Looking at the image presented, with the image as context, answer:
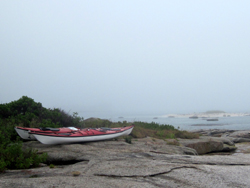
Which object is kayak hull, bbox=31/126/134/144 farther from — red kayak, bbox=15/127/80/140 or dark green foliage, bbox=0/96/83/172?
dark green foliage, bbox=0/96/83/172

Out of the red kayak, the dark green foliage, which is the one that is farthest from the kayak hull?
the dark green foliage

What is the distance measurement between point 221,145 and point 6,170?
38.9ft

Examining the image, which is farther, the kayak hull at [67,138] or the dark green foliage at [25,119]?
the dark green foliage at [25,119]

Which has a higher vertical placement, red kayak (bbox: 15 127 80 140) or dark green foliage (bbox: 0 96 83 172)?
dark green foliage (bbox: 0 96 83 172)

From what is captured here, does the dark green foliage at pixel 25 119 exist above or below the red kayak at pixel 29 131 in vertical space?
above

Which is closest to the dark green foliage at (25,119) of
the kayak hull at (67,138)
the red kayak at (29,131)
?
the red kayak at (29,131)

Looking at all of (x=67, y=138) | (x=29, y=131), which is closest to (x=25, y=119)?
(x=29, y=131)

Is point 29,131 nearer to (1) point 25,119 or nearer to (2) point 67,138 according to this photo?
(2) point 67,138

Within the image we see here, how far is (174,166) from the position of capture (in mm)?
6266

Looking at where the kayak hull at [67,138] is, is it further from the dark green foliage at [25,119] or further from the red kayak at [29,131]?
the dark green foliage at [25,119]

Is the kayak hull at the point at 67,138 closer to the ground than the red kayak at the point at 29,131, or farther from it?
closer to the ground

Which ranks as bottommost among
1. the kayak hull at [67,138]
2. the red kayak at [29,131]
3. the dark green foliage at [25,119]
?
the kayak hull at [67,138]

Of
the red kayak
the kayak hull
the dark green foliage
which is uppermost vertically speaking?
the dark green foliage

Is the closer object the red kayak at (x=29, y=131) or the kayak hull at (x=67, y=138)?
the kayak hull at (x=67, y=138)
